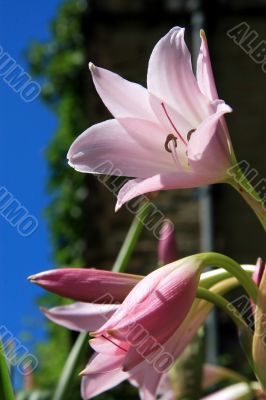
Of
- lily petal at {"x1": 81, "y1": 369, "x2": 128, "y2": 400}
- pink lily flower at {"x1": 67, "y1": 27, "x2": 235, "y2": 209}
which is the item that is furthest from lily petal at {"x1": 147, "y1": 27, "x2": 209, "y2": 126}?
lily petal at {"x1": 81, "y1": 369, "x2": 128, "y2": 400}

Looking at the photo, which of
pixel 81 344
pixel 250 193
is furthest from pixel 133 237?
pixel 250 193

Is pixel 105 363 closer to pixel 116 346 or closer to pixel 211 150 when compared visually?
pixel 116 346

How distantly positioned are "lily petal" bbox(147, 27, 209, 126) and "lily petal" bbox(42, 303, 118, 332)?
0.65 feet

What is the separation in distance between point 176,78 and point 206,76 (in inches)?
1.4

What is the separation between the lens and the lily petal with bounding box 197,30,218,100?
0.63 m

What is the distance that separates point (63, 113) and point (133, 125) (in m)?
5.19

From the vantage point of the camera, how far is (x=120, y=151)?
2.17 feet

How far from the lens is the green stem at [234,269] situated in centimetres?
62

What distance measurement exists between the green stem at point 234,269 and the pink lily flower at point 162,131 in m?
0.06

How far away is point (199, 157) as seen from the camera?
0.62 m

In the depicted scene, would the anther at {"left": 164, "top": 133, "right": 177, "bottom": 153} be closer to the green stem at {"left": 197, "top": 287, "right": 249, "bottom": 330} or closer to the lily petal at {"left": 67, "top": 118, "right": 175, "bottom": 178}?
the lily petal at {"left": 67, "top": 118, "right": 175, "bottom": 178}

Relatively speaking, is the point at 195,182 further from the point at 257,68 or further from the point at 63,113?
the point at 63,113

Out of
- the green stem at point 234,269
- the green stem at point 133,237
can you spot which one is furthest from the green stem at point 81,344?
the green stem at point 234,269

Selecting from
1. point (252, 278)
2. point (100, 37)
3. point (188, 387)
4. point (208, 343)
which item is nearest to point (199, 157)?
point (252, 278)
